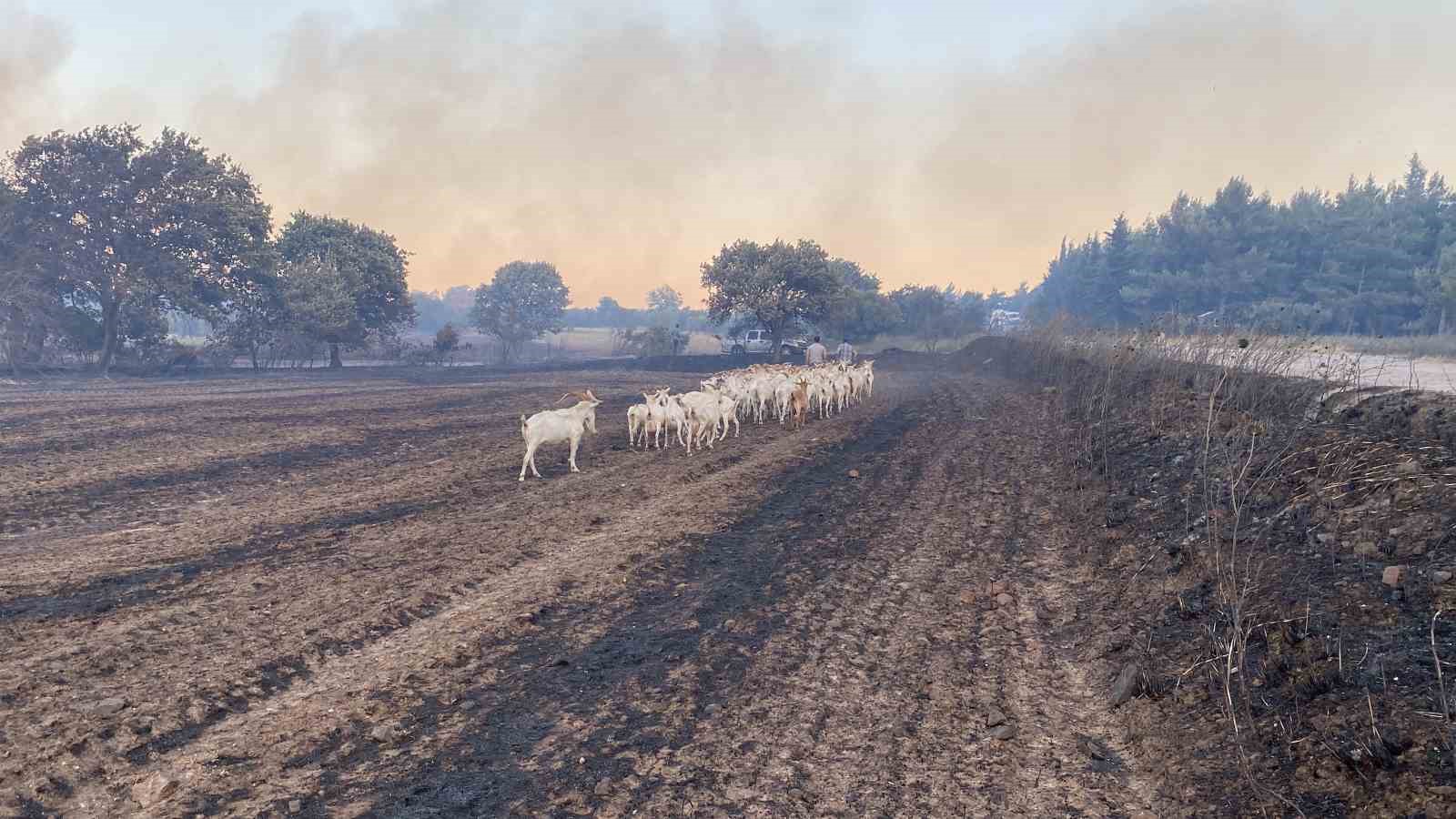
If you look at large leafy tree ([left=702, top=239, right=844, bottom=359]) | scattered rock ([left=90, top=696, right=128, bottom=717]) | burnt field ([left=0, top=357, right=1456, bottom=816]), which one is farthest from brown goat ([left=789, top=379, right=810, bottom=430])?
large leafy tree ([left=702, top=239, right=844, bottom=359])

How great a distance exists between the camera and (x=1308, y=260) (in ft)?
225

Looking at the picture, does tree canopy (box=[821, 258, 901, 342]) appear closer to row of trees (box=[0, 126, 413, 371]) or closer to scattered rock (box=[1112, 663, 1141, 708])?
row of trees (box=[0, 126, 413, 371])

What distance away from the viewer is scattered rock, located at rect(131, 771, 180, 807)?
4.59 meters

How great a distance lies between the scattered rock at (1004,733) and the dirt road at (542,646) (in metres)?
0.05

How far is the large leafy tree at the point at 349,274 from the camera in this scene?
147 feet

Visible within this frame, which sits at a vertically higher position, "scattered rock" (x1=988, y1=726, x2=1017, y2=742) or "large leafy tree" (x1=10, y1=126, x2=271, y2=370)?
"large leafy tree" (x1=10, y1=126, x2=271, y2=370)

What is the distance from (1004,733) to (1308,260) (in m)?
83.3

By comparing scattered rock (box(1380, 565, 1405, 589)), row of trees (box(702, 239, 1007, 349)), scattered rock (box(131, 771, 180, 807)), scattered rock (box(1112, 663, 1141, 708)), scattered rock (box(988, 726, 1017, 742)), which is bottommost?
scattered rock (box(988, 726, 1017, 742))

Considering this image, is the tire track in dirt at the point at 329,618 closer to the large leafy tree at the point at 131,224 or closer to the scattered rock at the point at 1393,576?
the scattered rock at the point at 1393,576

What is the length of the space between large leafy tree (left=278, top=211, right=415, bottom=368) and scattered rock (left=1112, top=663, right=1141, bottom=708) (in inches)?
1856

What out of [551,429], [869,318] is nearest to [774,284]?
[869,318]

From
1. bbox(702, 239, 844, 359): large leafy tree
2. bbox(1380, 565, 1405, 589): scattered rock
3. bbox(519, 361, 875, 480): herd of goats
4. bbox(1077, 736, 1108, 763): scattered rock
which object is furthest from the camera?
bbox(702, 239, 844, 359): large leafy tree

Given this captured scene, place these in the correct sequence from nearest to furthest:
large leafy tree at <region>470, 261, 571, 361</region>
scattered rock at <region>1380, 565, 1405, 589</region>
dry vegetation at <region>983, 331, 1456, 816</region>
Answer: dry vegetation at <region>983, 331, 1456, 816</region> → scattered rock at <region>1380, 565, 1405, 589</region> → large leafy tree at <region>470, 261, 571, 361</region>

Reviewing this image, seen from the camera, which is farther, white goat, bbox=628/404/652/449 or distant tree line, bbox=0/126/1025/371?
distant tree line, bbox=0/126/1025/371
